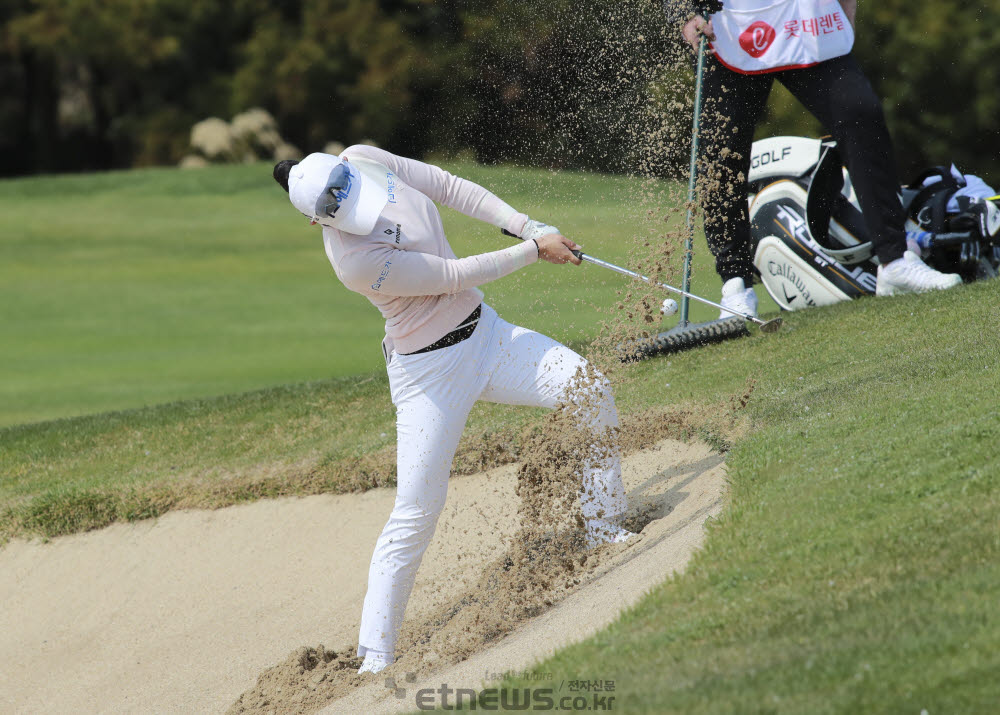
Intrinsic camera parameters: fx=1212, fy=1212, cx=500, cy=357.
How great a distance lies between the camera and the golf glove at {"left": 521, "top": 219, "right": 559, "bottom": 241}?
16.0 feet

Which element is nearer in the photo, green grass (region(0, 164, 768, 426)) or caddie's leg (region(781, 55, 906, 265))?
caddie's leg (region(781, 55, 906, 265))

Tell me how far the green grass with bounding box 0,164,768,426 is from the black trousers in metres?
0.39

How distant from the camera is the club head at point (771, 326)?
6.24 m

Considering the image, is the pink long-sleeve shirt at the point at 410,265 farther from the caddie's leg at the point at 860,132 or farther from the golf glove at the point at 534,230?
the caddie's leg at the point at 860,132

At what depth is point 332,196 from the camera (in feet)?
14.0

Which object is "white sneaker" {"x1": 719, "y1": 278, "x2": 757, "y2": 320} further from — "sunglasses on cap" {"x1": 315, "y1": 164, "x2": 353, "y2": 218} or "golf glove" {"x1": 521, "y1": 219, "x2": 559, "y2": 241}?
"sunglasses on cap" {"x1": 315, "y1": 164, "x2": 353, "y2": 218}

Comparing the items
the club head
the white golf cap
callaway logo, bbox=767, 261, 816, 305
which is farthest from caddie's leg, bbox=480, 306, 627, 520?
callaway logo, bbox=767, 261, 816, 305

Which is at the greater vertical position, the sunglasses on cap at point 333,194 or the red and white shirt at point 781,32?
the red and white shirt at point 781,32

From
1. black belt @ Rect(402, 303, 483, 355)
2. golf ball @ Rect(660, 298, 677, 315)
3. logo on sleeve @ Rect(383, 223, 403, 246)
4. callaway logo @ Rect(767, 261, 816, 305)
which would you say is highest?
logo on sleeve @ Rect(383, 223, 403, 246)

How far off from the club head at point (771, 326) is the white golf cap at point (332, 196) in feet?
8.66

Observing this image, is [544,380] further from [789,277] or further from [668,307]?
[789,277]

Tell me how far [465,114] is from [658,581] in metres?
22.4

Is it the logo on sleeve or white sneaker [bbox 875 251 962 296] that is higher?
the logo on sleeve

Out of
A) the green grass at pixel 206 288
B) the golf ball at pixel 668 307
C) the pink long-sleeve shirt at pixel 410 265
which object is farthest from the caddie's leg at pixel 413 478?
the green grass at pixel 206 288
